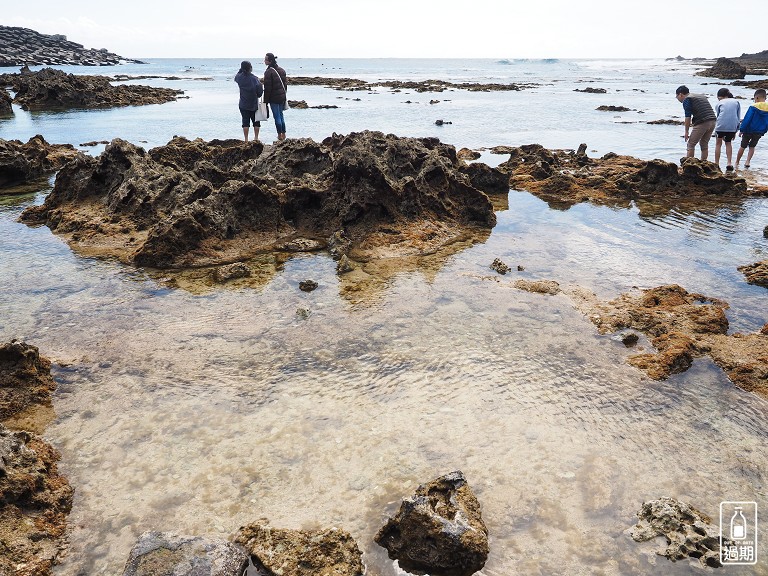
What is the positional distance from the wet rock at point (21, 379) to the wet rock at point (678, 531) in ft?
15.9

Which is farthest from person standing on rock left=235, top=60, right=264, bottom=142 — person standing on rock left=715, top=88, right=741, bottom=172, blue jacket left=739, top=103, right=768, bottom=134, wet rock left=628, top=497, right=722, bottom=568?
wet rock left=628, top=497, right=722, bottom=568

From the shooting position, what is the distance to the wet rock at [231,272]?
717 cm

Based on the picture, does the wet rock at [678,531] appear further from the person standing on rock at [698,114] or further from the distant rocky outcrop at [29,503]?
the person standing on rock at [698,114]

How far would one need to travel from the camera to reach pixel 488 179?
11.8m

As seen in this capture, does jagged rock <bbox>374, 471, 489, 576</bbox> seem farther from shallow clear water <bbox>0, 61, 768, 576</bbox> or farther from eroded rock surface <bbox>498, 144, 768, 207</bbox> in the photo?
eroded rock surface <bbox>498, 144, 768, 207</bbox>

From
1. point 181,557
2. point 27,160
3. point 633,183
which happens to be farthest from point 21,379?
point 633,183

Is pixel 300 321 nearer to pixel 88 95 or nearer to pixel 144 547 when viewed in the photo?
pixel 144 547

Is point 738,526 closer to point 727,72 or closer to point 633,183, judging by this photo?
point 633,183

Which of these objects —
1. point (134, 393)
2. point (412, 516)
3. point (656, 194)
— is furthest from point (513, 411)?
point (656, 194)

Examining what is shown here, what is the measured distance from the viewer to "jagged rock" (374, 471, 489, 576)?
122 inches

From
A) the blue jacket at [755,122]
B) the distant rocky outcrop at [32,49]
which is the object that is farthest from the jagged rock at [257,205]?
the distant rocky outcrop at [32,49]

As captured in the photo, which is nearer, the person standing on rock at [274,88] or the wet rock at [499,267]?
the wet rock at [499,267]

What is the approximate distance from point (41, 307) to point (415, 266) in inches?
193

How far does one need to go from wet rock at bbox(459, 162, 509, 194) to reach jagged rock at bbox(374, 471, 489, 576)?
31.0 feet
